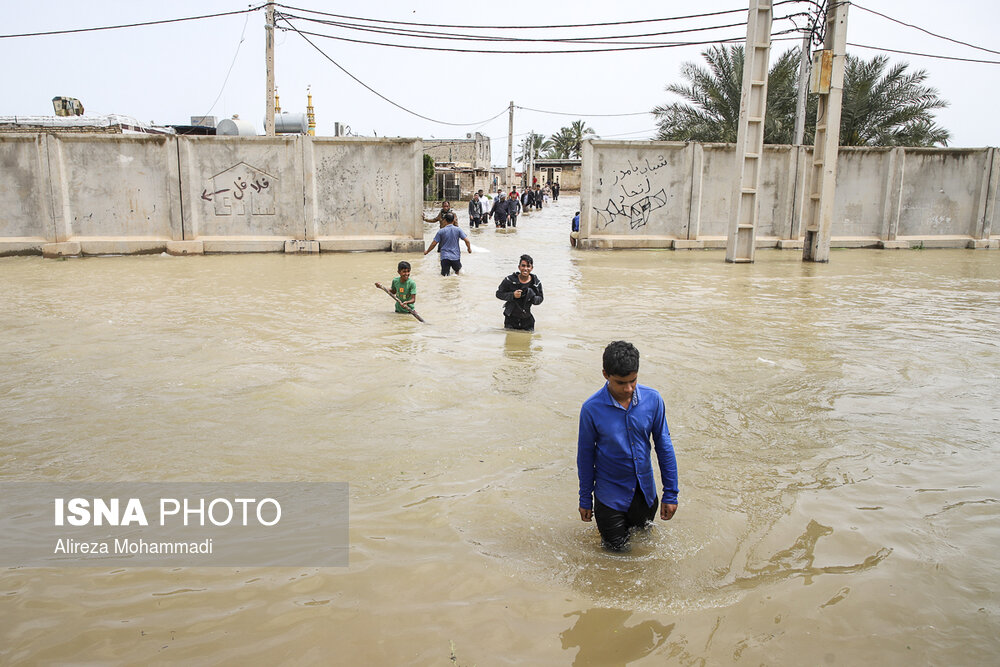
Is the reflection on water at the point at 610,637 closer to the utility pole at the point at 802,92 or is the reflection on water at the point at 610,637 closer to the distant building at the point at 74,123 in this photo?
the utility pole at the point at 802,92

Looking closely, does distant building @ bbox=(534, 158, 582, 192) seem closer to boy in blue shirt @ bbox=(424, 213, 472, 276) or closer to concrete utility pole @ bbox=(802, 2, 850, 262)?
concrete utility pole @ bbox=(802, 2, 850, 262)

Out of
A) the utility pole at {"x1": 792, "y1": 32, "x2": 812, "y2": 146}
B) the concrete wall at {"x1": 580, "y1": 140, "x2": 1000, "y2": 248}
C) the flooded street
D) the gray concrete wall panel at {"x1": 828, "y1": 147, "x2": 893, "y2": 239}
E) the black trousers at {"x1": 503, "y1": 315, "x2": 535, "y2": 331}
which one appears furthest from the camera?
the utility pole at {"x1": 792, "y1": 32, "x2": 812, "y2": 146}

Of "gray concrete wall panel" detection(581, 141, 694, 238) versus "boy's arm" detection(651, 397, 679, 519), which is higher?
"gray concrete wall panel" detection(581, 141, 694, 238)

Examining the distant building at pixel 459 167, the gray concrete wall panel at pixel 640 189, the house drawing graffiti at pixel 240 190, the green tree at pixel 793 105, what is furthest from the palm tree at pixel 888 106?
the distant building at pixel 459 167

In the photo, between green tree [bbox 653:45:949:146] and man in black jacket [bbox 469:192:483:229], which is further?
man in black jacket [bbox 469:192:483:229]

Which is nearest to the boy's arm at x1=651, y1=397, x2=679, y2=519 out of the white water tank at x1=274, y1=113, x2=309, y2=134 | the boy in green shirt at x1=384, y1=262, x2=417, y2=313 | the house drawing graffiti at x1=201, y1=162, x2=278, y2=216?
the boy in green shirt at x1=384, y1=262, x2=417, y2=313

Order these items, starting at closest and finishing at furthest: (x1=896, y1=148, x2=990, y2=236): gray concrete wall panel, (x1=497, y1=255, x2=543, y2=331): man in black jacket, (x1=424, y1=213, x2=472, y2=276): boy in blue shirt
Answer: (x1=497, y1=255, x2=543, y2=331): man in black jacket
(x1=424, y1=213, x2=472, y2=276): boy in blue shirt
(x1=896, y1=148, x2=990, y2=236): gray concrete wall panel

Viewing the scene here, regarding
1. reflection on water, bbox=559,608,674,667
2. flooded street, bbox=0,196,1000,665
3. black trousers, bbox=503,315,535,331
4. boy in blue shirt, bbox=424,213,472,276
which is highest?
boy in blue shirt, bbox=424,213,472,276

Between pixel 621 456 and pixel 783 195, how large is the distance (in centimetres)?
1892

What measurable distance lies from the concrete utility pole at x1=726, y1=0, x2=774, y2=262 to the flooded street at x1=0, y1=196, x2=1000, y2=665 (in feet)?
20.2

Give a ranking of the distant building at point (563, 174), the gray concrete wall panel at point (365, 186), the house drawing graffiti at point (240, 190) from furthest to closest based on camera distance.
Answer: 1. the distant building at point (563, 174)
2. the gray concrete wall panel at point (365, 186)
3. the house drawing graffiti at point (240, 190)

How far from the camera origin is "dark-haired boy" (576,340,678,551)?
3.63 metres

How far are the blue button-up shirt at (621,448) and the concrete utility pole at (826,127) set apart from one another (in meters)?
15.1

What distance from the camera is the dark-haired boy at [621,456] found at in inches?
143
